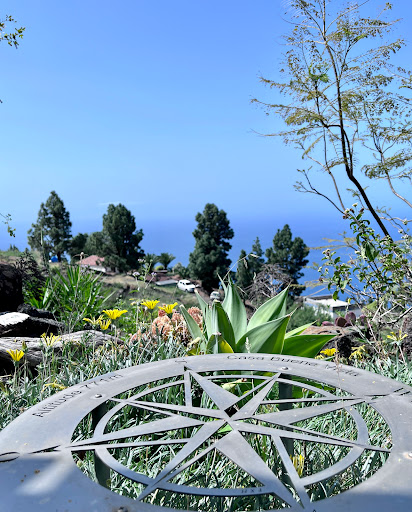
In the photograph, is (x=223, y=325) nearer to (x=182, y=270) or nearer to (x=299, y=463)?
(x=299, y=463)

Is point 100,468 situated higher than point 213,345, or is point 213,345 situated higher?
point 213,345

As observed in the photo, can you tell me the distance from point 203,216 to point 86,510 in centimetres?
2315

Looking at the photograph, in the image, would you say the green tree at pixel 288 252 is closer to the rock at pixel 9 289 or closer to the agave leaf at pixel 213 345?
the rock at pixel 9 289

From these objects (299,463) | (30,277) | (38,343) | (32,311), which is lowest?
(299,463)

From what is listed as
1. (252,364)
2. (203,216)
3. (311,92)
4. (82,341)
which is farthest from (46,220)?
(252,364)

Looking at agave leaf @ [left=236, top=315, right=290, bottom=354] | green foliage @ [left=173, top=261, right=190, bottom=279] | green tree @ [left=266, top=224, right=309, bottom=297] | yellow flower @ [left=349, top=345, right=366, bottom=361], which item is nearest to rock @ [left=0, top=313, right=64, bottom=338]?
agave leaf @ [left=236, top=315, right=290, bottom=354]

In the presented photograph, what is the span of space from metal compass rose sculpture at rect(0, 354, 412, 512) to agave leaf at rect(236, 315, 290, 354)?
442 mm

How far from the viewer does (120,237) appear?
26.1m

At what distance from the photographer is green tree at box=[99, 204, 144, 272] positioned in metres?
25.9

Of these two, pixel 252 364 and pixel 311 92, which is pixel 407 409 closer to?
pixel 252 364

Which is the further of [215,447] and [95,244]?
[95,244]

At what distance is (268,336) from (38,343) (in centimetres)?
169

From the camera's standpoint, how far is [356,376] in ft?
5.97

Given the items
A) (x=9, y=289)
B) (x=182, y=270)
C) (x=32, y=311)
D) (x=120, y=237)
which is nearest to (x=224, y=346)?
(x=32, y=311)
